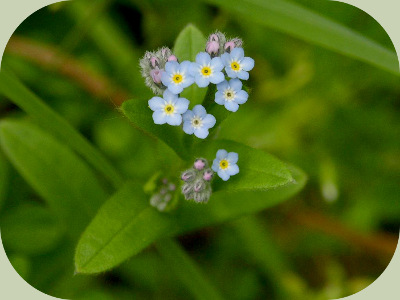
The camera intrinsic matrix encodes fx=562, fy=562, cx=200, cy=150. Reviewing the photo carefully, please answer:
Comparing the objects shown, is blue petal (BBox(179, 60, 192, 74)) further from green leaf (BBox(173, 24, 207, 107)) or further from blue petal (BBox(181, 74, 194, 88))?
green leaf (BBox(173, 24, 207, 107))

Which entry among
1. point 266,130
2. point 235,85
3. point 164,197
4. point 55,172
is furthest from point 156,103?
point 266,130

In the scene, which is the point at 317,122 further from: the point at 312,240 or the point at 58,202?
the point at 58,202

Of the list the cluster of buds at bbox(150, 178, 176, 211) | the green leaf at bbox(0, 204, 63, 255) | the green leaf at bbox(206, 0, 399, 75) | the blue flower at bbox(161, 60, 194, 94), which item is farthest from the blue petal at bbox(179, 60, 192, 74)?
the green leaf at bbox(0, 204, 63, 255)

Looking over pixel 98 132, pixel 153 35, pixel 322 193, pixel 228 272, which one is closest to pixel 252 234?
pixel 228 272

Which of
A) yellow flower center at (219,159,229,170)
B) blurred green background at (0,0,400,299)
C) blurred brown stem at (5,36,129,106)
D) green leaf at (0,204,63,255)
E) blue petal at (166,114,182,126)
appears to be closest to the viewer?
blue petal at (166,114,182,126)

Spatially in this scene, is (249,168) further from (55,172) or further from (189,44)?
(55,172)

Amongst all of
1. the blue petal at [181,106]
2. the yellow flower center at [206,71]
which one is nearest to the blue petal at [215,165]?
the blue petal at [181,106]

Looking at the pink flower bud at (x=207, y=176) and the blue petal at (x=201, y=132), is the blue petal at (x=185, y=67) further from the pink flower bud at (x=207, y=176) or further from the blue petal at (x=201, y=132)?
the pink flower bud at (x=207, y=176)
